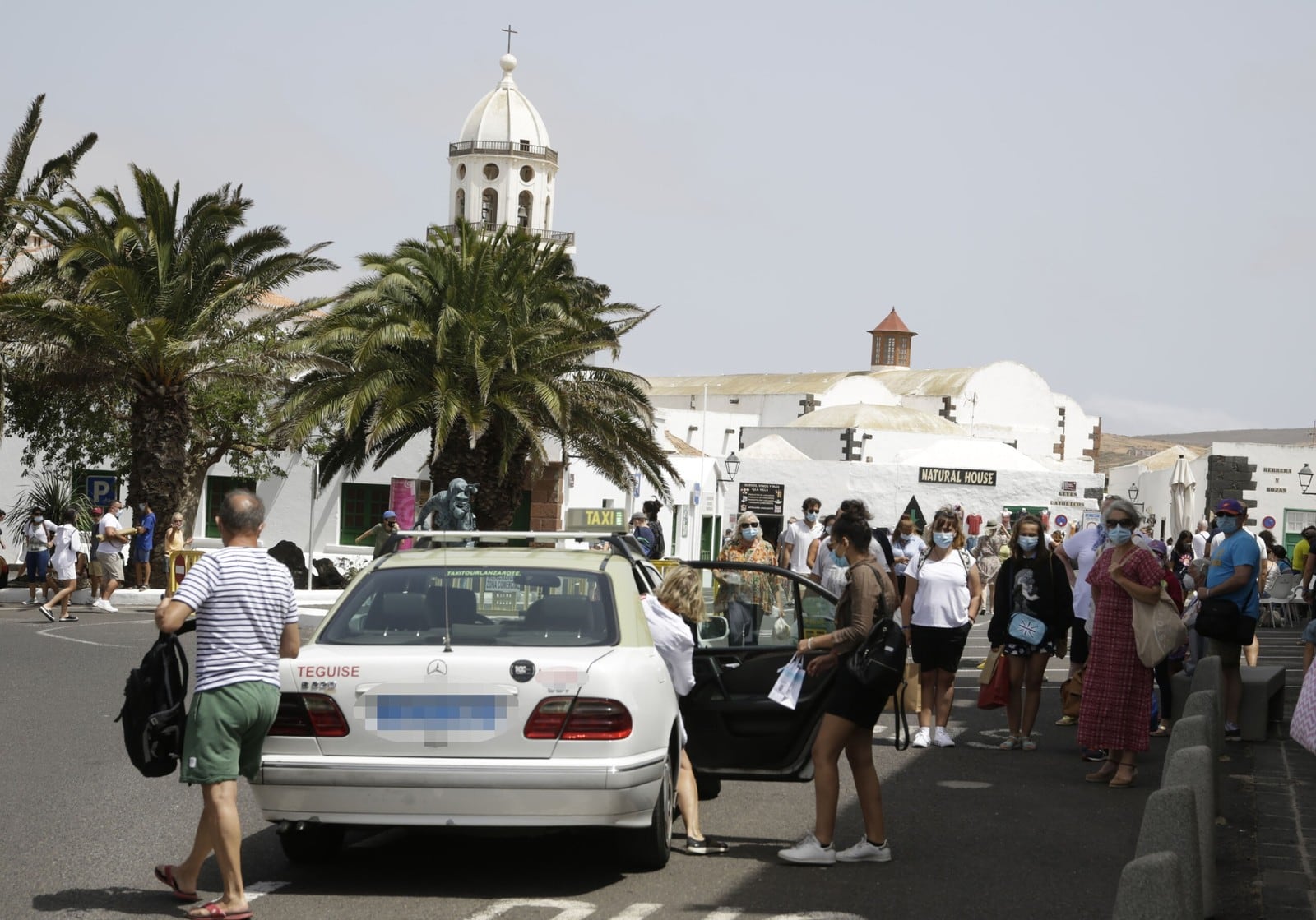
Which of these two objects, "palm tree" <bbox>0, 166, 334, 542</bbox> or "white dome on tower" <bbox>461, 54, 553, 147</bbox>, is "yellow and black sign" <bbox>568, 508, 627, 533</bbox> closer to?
"palm tree" <bbox>0, 166, 334, 542</bbox>

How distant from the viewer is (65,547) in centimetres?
2238

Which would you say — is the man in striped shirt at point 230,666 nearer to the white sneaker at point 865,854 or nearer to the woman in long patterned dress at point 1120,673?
the white sneaker at point 865,854

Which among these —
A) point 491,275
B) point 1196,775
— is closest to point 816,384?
point 491,275

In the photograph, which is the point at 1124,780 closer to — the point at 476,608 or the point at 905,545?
the point at 476,608

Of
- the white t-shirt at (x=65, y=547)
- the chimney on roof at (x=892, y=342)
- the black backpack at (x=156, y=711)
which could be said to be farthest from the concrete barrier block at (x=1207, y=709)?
the chimney on roof at (x=892, y=342)

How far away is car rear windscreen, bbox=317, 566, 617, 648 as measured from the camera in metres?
6.91

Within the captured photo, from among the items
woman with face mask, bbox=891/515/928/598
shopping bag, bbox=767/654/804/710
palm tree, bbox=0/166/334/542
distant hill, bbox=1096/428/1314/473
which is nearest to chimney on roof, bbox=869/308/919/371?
distant hill, bbox=1096/428/1314/473

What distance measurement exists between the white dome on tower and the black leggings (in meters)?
52.5

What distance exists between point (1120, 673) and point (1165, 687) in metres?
2.91

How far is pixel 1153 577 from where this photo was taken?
980 centimetres

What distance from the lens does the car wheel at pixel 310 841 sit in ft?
23.1

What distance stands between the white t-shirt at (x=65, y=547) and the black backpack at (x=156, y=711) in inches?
671

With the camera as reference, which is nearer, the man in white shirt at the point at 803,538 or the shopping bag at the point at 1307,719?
the shopping bag at the point at 1307,719

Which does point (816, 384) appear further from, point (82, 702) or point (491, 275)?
point (82, 702)
